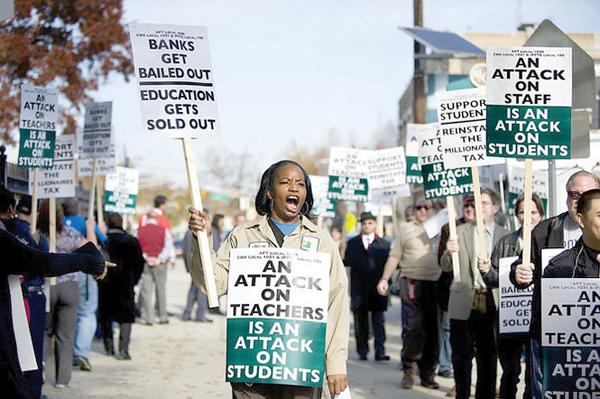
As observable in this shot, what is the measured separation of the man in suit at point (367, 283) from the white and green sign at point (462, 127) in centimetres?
523

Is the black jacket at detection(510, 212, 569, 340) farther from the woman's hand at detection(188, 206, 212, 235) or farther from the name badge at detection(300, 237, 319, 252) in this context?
the woman's hand at detection(188, 206, 212, 235)

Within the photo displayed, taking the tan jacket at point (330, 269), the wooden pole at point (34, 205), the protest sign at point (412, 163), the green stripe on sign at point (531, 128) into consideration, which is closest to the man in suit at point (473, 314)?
the green stripe on sign at point (531, 128)

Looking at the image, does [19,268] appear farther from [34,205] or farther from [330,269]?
[34,205]

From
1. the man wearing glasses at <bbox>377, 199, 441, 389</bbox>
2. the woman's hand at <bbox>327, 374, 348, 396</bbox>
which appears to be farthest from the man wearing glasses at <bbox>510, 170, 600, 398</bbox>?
the man wearing glasses at <bbox>377, 199, 441, 389</bbox>

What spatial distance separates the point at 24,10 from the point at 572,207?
13.1 metres

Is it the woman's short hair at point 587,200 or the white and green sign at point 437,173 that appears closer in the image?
the woman's short hair at point 587,200

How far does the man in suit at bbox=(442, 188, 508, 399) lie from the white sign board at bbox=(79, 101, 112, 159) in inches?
238

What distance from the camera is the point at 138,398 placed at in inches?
478

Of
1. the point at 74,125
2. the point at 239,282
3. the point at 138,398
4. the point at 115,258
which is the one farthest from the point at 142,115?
the point at 74,125

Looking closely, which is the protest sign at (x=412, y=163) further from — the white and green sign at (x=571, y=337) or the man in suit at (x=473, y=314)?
the white and green sign at (x=571, y=337)

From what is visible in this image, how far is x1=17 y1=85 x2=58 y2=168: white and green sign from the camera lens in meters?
13.7

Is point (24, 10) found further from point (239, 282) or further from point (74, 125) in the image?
point (239, 282)

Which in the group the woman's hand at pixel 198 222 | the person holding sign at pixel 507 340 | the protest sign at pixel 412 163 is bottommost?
the person holding sign at pixel 507 340

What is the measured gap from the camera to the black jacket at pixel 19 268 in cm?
621
